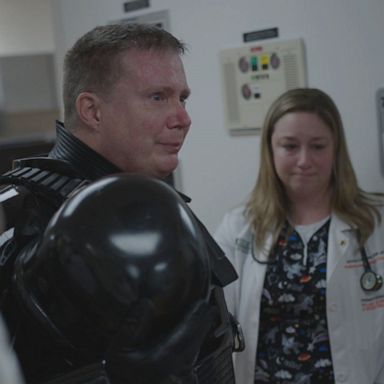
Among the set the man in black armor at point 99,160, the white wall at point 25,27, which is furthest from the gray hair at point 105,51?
the white wall at point 25,27

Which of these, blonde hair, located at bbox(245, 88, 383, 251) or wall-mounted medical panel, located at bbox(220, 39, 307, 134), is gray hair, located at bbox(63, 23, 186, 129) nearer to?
blonde hair, located at bbox(245, 88, 383, 251)

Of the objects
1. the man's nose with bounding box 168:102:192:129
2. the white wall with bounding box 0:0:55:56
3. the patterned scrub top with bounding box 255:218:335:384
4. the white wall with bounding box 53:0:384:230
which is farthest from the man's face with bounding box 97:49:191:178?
the white wall with bounding box 0:0:55:56

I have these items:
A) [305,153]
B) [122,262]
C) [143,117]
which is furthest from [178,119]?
[305,153]

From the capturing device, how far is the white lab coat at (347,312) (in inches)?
75.8

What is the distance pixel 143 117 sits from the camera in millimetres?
1255

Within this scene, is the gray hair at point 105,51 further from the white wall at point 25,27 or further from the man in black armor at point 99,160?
the white wall at point 25,27

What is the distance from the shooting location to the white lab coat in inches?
75.8

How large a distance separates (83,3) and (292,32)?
1076 mm

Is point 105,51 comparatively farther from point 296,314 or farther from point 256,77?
point 256,77

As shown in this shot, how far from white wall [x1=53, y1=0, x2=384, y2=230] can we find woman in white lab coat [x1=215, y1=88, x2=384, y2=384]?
6.2 inches

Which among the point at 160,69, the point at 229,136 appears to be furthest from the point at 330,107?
the point at 160,69

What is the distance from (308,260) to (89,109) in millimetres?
972

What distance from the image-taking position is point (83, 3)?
2.95 m

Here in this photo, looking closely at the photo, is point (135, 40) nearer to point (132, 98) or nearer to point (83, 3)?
point (132, 98)
